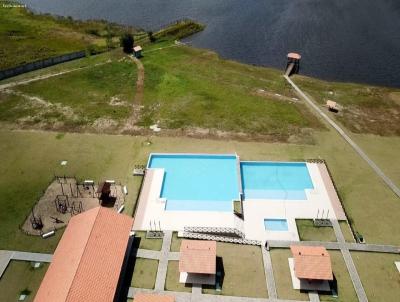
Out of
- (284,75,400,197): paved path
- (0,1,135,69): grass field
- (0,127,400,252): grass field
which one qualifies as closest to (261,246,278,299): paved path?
(0,127,400,252): grass field

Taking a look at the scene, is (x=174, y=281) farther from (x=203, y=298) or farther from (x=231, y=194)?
(x=231, y=194)

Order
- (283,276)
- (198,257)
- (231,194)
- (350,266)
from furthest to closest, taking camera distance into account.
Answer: (231,194)
(350,266)
(283,276)
(198,257)

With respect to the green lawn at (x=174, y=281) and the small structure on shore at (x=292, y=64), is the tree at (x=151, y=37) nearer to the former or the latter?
the small structure on shore at (x=292, y=64)

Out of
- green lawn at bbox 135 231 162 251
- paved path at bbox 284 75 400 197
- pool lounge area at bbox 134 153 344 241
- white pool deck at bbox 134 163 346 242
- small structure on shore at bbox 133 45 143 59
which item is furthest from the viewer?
small structure on shore at bbox 133 45 143 59

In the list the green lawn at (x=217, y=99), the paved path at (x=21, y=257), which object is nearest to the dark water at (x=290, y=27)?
the green lawn at (x=217, y=99)

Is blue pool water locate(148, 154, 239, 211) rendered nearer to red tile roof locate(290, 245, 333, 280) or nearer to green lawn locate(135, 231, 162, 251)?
green lawn locate(135, 231, 162, 251)

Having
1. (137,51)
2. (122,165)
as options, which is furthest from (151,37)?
(122,165)

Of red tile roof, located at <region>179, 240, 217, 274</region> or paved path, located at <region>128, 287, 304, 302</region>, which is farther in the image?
red tile roof, located at <region>179, 240, 217, 274</region>
